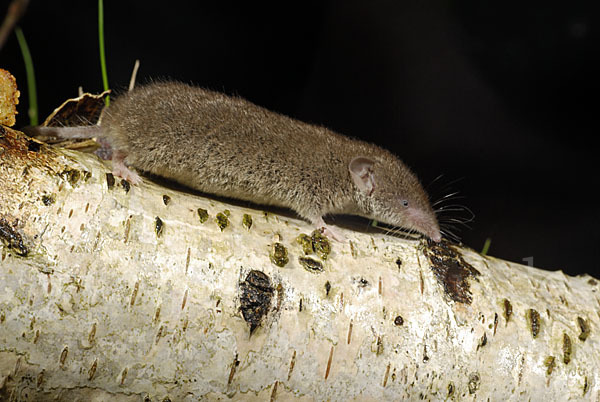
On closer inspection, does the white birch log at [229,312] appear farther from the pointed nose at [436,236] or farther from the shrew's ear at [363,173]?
the shrew's ear at [363,173]

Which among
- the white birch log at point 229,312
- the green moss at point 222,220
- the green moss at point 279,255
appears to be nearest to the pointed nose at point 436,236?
the white birch log at point 229,312

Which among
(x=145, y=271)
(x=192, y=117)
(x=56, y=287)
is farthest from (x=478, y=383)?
(x=192, y=117)

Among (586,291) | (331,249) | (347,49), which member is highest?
(347,49)

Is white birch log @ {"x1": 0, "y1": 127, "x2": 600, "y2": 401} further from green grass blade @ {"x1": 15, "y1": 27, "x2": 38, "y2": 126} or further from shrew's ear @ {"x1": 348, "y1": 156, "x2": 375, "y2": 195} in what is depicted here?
green grass blade @ {"x1": 15, "y1": 27, "x2": 38, "y2": 126}

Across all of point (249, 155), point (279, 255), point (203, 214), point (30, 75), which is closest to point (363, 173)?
point (249, 155)

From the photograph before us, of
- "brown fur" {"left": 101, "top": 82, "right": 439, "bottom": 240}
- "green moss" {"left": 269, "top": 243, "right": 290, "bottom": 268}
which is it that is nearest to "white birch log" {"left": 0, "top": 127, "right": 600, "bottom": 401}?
"green moss" {"left": 269, "top": 243, "right": 290, "bottom": 268}

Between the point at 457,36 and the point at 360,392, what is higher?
the point at 457,36

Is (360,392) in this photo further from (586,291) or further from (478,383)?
(586,291)
